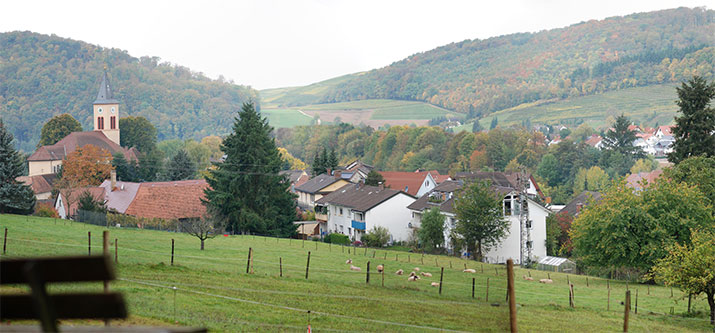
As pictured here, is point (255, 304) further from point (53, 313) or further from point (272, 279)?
point (53, 313)

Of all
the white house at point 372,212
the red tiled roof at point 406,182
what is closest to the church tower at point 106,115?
the red tiled roof at point 406,182

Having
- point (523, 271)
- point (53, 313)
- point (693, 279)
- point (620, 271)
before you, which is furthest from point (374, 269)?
point (53, 313)

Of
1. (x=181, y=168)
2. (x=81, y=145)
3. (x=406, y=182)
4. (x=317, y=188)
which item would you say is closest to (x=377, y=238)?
(x=317, y=188)

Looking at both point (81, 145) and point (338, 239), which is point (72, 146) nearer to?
point (81, 145)

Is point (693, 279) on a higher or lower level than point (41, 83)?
lower

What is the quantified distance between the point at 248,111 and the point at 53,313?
180 ft

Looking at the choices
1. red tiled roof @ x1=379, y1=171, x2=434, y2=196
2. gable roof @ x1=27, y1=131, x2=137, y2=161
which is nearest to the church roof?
gable roof @ x1=27, y1=131, x2=137, y2=161

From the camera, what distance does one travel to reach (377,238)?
166 ft

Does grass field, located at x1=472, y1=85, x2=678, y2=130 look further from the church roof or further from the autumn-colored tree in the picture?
the autumn-colored tree

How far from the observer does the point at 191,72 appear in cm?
19550

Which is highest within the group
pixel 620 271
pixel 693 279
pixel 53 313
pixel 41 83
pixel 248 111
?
pixel 41 83

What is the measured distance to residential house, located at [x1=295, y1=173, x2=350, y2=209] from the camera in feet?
232

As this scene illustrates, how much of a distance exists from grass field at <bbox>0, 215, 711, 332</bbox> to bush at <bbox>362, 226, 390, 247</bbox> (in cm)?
1811

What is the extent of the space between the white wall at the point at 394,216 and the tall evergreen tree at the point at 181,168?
31.7 meters
